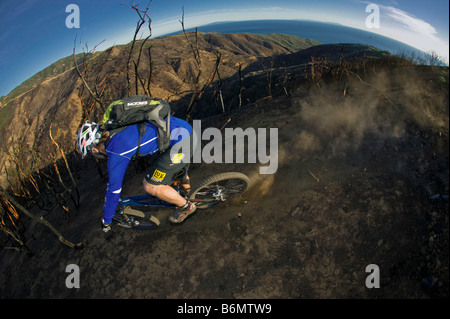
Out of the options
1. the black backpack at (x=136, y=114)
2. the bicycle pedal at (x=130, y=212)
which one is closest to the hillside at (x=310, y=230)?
the bicycle pedal at (x=130, y=212)

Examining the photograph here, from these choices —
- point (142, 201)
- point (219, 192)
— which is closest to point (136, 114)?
point (142, 201)

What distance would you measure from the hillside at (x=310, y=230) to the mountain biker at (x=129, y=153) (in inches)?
44.6

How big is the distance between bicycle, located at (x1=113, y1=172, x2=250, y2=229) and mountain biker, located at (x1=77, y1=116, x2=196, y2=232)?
0.54 meters

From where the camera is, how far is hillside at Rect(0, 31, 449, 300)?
357cm

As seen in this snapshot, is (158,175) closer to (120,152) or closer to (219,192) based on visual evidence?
(120,152)

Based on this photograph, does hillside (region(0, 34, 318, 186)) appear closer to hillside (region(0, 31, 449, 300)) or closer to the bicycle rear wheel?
hillside (region(0, 31, 449, 300))

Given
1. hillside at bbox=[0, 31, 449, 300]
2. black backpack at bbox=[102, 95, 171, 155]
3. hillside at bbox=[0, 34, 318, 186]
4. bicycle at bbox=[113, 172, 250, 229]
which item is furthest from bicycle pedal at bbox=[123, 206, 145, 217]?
hillside at bbox=[0, 34, 318, 186]

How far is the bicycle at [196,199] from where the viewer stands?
4.70 meters

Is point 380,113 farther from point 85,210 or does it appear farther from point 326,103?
point 85,210

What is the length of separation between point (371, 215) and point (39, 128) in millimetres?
61707

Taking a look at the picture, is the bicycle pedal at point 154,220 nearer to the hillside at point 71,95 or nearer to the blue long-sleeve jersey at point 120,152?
the blue long-sleeve jersey at point 120,152

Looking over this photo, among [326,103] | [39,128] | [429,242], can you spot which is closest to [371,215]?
[429,242]

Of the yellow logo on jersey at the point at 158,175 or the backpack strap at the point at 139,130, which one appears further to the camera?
the yellow logo on jersey at the point at 158,175

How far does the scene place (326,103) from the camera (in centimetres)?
746
